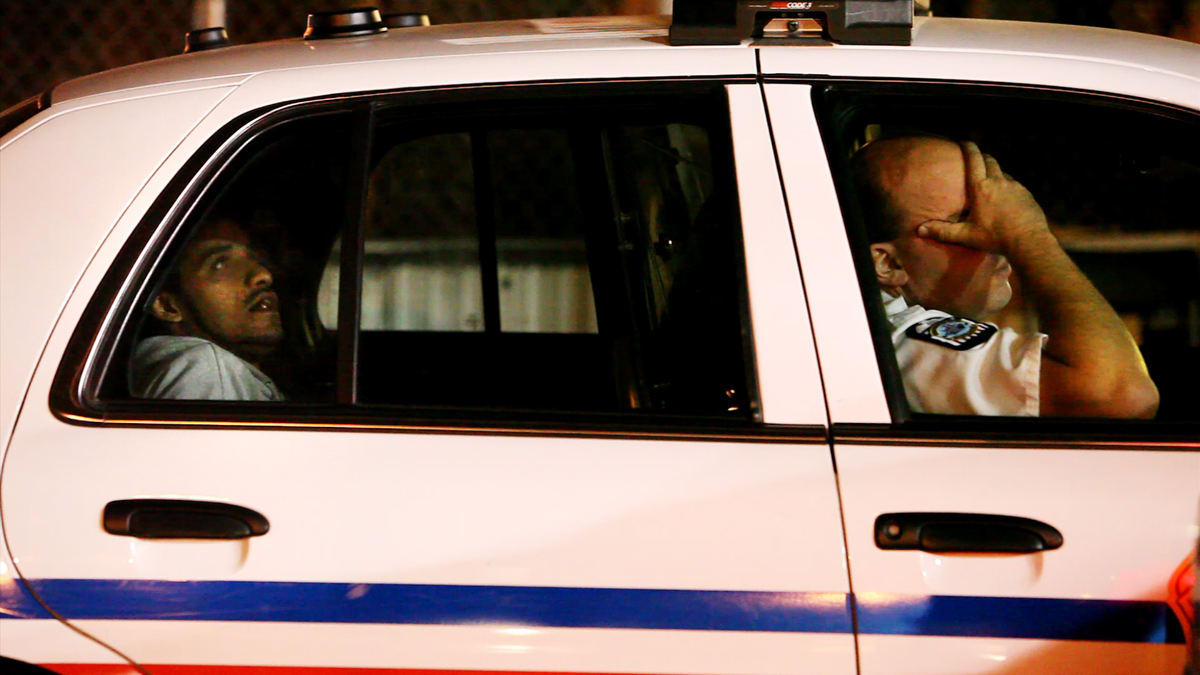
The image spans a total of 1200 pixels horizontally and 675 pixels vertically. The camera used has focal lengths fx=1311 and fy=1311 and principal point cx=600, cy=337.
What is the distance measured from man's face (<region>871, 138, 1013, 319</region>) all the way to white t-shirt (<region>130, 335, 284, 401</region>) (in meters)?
Result: 1.01

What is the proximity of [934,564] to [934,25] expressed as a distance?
0.89 meters

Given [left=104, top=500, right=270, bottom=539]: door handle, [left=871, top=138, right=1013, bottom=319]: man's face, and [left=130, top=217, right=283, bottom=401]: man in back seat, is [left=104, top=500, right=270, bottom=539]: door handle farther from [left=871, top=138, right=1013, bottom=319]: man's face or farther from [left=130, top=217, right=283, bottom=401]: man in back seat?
[left=871, top=138, right=1013, bottom=319]: man's face

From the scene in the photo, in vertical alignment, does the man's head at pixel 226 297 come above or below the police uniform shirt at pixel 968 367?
above

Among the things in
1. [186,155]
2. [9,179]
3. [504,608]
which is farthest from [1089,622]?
[9,179]

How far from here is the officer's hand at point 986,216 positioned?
6.86ft

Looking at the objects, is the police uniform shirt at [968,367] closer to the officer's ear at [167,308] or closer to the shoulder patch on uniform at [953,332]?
the shoulder patch on uniform at [953,332]

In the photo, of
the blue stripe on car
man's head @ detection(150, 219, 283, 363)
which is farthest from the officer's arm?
man's head @ detection(150, 219, 283, 363)

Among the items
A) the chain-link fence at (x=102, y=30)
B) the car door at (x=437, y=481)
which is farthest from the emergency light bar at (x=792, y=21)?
the chain-link fence at (x=102, y=30)

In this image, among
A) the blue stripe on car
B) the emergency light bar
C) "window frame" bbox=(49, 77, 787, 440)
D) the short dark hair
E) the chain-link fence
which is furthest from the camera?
the chain-link fence

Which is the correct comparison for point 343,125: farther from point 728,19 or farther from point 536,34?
point 728,19

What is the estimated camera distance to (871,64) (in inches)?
74.5

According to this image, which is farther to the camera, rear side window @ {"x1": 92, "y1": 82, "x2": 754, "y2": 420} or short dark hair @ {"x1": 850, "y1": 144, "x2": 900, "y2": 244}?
short dark hair @ {"x1": 850, "y1": 144, "x2": 900, "y2": 244}

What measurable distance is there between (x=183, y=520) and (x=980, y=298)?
4.23 feet

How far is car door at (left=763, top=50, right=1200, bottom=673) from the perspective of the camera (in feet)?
5.52
